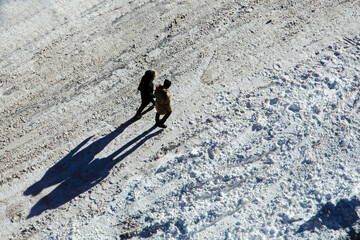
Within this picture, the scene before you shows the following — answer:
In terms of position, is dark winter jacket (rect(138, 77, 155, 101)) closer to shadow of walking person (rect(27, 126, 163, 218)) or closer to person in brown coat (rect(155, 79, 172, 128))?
person in brown coat (rect(155, 79, 172, 128))

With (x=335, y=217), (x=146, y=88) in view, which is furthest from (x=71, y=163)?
(x=335, y=217)

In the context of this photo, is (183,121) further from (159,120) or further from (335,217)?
(335,217)

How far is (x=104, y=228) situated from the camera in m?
5.80

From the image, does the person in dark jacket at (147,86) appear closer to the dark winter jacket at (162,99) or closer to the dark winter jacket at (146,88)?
the dark winter jacket at (146,88)

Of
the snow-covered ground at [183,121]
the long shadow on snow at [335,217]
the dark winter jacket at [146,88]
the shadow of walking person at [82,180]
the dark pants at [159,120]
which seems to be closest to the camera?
the long shadow on snow at [335,217]

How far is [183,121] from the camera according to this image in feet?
22.3

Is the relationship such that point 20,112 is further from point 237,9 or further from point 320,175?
point 320,175

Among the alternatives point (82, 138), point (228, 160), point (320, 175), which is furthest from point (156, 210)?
point (320, 175)

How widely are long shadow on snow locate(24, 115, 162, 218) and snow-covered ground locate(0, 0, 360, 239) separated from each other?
0.02m

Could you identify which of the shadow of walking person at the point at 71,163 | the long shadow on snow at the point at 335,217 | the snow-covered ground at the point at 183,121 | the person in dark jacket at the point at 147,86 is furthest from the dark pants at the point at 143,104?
the long shadow on snow at the point at 335,217

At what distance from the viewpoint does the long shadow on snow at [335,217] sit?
Result: 5.64m

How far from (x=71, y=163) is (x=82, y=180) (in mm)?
433

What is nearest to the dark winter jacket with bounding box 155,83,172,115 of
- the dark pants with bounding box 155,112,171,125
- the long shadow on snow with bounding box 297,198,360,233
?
the dark pants with bounding box 155,112,171,125

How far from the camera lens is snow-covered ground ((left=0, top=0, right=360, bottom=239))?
5.84 metres
